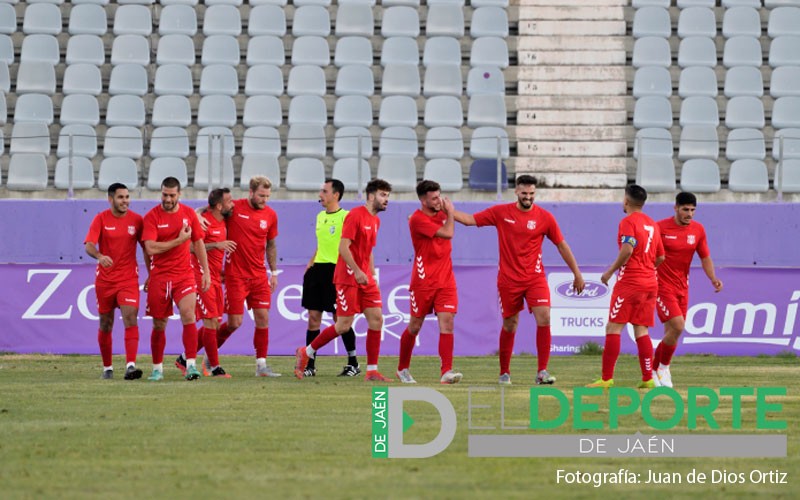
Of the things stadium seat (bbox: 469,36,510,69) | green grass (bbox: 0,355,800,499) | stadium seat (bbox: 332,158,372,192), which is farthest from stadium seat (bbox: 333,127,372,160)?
green grass (bbox: 0,355,800,499)

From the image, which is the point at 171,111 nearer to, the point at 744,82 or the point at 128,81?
the point at 128,81

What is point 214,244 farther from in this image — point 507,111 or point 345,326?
point 507,111

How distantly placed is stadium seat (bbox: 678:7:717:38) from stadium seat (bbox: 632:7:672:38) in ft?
0.95

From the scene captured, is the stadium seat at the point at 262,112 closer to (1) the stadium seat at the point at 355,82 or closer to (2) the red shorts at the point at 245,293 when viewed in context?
(1) the stadium seat at the point at 355,82

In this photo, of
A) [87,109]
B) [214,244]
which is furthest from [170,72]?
[214,244]

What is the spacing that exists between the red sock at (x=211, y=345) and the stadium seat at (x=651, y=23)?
1325cm

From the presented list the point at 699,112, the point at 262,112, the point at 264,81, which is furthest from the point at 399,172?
the point at 699,112

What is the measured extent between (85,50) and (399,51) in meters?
5.94

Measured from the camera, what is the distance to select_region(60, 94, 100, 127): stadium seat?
24344 millimetres

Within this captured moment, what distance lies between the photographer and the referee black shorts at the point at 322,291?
16.5 m

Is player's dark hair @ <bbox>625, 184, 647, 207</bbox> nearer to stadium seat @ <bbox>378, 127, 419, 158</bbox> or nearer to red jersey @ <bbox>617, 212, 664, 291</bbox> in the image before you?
red jersey @ <bbox>617, 212, 664, 291</bbox>

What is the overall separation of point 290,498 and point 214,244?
891 cm

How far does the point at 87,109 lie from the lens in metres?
24.5

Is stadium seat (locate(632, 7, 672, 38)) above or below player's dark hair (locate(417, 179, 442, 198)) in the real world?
above
